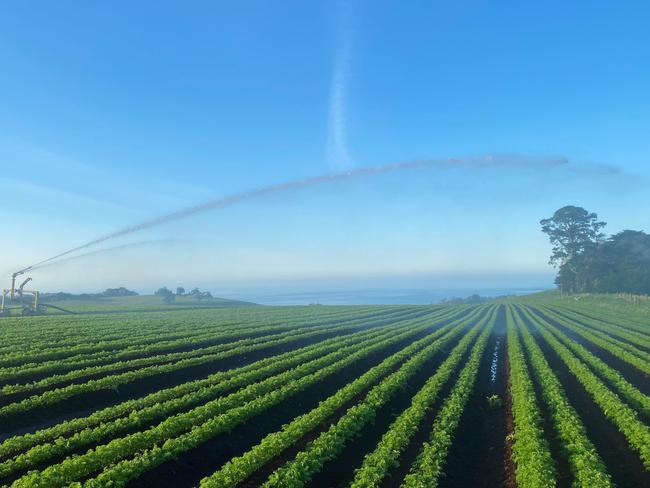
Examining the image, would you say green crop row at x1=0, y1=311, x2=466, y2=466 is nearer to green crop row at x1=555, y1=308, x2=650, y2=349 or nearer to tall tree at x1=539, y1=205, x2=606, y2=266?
green crop row at x1=555, y1=308, x2=650, y2=349

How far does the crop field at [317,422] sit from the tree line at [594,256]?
75.8 metres

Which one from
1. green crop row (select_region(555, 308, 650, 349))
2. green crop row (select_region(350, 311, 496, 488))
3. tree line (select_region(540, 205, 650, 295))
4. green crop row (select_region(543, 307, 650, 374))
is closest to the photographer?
green crop row (select_region(350, 311, 496, 488))

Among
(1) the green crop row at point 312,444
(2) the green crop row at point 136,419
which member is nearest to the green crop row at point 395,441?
(1) the green crop row at point 312,444

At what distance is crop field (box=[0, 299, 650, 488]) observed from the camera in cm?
971

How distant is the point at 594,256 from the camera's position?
3620 inches

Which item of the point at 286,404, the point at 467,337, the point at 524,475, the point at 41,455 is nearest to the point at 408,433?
the point at 524,475

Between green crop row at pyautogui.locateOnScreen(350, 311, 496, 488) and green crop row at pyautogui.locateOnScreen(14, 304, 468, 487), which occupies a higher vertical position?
green crop row at pyautogui.locateOnScreen(14, 304, 468, 487)

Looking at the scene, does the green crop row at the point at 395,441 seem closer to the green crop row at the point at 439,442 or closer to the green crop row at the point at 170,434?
the green crop row at the point at 439,442

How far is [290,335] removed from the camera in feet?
117

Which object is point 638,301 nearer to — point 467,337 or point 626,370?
point 467,337

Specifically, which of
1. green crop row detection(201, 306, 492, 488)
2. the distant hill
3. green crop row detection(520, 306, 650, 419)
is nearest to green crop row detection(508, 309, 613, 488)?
green crop row detection(520, 306, 650, 419)

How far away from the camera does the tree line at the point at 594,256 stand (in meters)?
86.8

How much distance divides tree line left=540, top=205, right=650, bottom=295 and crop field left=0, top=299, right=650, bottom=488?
75837mm

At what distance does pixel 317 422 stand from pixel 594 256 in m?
99.1
